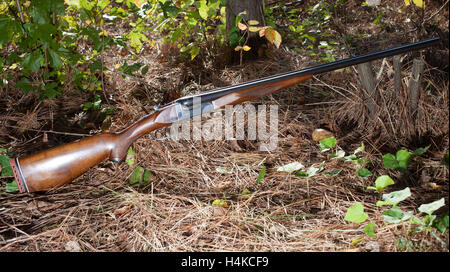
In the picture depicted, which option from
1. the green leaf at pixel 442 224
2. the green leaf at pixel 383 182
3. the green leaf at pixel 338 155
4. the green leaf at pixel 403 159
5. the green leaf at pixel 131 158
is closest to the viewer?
the green leaf at pixel 442 224

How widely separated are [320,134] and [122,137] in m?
1.46

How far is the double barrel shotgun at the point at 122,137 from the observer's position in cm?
208

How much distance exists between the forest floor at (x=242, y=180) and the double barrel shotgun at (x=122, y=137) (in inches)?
7.3

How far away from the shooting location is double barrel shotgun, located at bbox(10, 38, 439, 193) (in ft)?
6.82

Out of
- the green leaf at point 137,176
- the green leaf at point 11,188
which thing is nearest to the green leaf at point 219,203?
the green leaf at point 137,176

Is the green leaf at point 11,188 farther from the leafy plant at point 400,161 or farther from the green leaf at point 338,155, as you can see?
the leafy plant at point 400,161

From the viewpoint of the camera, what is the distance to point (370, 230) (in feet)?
5.35

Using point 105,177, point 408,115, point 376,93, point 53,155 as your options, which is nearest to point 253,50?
point 376,93

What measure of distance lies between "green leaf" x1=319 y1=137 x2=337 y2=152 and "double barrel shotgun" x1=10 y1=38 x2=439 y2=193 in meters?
0.47

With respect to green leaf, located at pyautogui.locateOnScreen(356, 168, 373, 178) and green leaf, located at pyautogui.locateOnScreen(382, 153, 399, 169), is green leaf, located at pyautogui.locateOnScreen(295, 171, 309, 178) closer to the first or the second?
green leaf, located at pyautogui.locateOnScreen(356, 168, 373, 178)

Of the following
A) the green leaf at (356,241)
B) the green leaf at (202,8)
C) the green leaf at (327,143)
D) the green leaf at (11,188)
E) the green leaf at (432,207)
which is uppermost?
the green leaf at (202,8)

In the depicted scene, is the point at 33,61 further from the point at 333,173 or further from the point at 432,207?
the point at 432,207

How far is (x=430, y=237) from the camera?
1.55m
